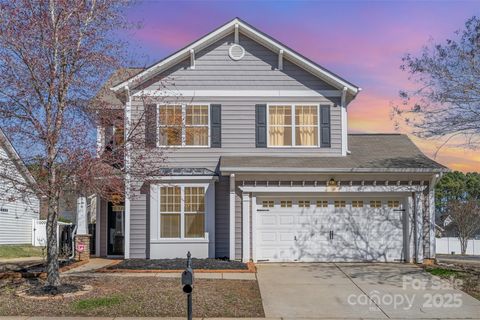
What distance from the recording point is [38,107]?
1162cm

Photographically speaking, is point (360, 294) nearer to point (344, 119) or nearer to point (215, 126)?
point (344, 119)

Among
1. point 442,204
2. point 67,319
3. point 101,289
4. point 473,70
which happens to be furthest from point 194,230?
point 442,204

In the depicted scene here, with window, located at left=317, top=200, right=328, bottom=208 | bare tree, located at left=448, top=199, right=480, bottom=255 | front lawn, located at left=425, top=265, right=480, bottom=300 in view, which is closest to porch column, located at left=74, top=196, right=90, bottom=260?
window, located at left=317, top=200, right=328, bottom=208

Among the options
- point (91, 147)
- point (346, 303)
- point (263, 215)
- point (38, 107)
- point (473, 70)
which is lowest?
point (346, 303)

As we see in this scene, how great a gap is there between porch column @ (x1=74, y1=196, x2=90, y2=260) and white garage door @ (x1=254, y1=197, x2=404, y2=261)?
5.58 metres

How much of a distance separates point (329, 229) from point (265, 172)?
110 inches

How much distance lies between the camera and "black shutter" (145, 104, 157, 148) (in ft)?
40.6

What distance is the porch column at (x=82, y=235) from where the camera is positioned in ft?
59.3

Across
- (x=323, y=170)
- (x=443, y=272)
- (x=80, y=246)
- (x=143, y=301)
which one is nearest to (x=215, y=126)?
(x=323, y=170)

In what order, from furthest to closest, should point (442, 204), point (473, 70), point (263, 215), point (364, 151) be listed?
1. point (442, 204)
2. point (364, 151)
3. point (263, 215)
4. point (473, 70)

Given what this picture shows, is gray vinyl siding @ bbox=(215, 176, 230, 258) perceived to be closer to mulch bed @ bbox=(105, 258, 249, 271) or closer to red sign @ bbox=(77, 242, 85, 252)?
mulch bed @ bbox=(105, 258, 249, 271)

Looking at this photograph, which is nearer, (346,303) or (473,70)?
(346,303)

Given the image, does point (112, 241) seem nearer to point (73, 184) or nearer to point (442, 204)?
point (73, 184)

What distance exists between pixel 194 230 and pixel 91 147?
22.5 feet
